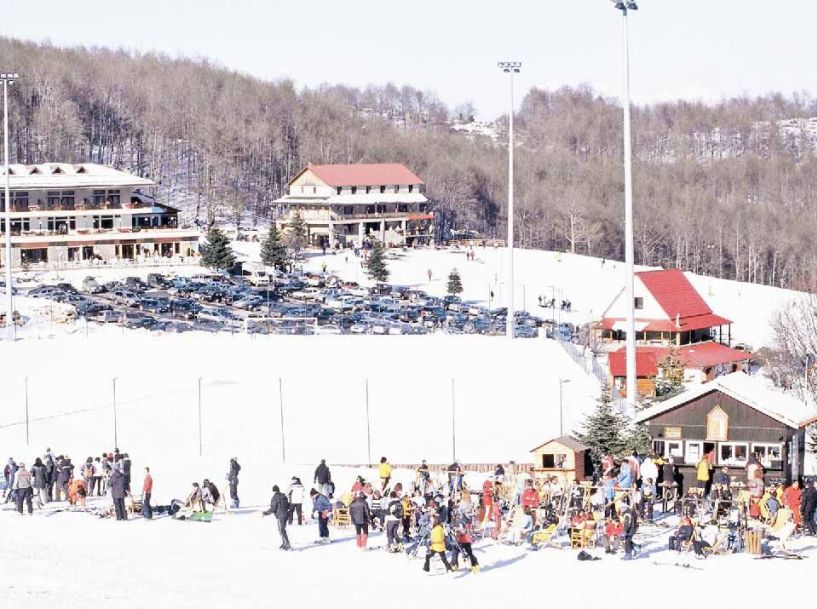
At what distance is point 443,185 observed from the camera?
13175 cm

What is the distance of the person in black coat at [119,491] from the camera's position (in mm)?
29688

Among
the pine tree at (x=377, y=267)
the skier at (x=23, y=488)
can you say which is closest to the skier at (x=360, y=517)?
the skier at (x=23, y=488)

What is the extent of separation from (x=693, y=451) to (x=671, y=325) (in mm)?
32000

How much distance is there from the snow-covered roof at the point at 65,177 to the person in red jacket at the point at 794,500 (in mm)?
68926

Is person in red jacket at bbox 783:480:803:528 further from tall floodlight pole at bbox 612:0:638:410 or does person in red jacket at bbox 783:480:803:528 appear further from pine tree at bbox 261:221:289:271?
pine tree at bbox 261:221:289:271

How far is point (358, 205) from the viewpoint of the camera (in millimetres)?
111438

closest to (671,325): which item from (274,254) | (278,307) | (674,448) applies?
(278,307)

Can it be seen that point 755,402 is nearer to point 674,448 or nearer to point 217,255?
point 674,448

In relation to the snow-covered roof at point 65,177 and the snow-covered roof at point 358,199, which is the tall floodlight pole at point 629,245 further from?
the snow-covered roof at point 358,199

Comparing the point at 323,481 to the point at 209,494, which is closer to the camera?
the point at 323,481

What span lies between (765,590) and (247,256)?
233ft

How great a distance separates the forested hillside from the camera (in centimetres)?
12444

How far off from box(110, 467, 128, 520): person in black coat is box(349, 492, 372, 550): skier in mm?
4816

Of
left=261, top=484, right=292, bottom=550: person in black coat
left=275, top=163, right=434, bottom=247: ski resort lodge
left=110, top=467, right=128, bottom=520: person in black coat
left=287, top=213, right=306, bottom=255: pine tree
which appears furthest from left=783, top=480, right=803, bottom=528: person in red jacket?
left=275, top=163, right=434, bottom=247: ski resort lodge
